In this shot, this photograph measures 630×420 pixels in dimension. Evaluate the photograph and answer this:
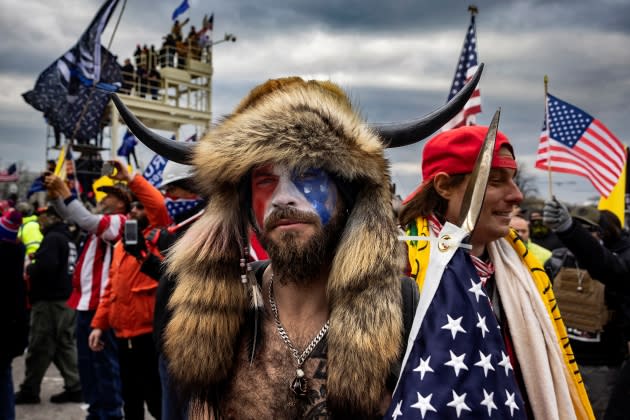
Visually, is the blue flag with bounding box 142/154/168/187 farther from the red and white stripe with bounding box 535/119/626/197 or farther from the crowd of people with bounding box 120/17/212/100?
the crowd of people with bounding box 120/17/212/100

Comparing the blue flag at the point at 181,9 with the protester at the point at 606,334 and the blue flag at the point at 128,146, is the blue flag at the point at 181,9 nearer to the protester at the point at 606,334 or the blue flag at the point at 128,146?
the blue flag at the point at 128,146

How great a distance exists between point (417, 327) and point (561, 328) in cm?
122

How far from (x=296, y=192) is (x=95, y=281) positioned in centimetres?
418

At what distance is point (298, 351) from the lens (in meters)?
1.92

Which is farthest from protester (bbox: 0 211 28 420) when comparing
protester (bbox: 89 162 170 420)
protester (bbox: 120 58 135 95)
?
protester (bbox: 120 58 135 95)

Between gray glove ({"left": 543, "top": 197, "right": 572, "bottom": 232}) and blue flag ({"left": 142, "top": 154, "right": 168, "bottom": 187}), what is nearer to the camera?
gray glove ({"left": 543, "top": 197, "right": 572, "bottom": 232})

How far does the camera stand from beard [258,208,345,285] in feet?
6.11

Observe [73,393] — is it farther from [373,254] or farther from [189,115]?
[189,115]

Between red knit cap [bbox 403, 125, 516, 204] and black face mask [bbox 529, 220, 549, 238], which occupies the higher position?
red knit cap [bbox 403, 125, 516, 204]

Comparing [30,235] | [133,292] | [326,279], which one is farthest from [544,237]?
[30,235]

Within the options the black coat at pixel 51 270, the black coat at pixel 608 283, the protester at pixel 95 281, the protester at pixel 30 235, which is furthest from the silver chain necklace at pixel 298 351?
the protester at pixel 30 235

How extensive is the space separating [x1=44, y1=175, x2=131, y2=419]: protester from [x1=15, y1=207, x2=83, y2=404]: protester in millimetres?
1497

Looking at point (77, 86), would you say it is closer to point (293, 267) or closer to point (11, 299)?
point (11, 299)

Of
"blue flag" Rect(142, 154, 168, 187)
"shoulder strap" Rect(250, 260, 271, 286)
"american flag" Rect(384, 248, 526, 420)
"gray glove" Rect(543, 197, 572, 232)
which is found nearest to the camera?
"american flag" Rect(384, 248, 526, 420)
